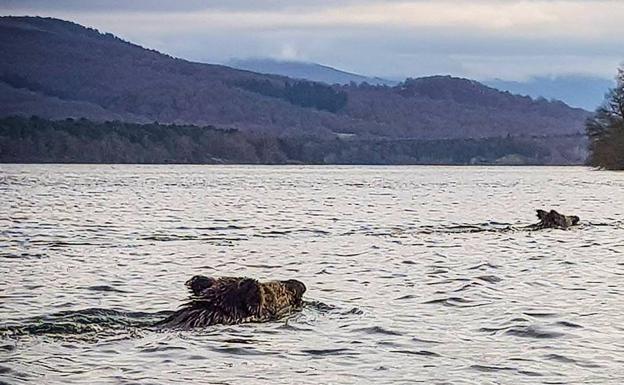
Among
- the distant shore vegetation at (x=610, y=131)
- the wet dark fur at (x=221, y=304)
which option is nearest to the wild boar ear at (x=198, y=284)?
the wet dark fur at (x=221, y=304)

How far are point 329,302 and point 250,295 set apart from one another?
2581 mm

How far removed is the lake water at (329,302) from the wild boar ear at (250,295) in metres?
0.55

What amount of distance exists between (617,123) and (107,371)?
4743 inches

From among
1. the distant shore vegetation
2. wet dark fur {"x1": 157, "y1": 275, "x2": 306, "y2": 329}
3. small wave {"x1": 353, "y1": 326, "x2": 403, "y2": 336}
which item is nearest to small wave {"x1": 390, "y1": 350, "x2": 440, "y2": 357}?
small wave {"x1": 353, "y1": 326, "x2": 403, "y2": 336}

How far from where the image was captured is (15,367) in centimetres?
1541

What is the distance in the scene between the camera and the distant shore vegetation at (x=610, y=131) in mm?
132125

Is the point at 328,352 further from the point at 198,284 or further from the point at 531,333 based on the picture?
the point at 531,333

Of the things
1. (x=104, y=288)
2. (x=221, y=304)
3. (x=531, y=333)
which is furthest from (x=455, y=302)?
(x=104, y=288)

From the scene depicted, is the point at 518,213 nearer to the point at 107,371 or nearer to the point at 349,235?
the point at 349,235

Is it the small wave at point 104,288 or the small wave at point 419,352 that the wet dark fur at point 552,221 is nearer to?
the small wave at point 104,288

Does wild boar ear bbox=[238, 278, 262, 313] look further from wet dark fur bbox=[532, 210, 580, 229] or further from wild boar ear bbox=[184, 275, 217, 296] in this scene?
wet dark fur bbox=[532, 210, 580, 229]

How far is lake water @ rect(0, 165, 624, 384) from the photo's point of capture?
612 inches

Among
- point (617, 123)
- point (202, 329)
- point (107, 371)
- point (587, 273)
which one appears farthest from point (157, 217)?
point (617, 123)

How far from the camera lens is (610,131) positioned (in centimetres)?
13288
